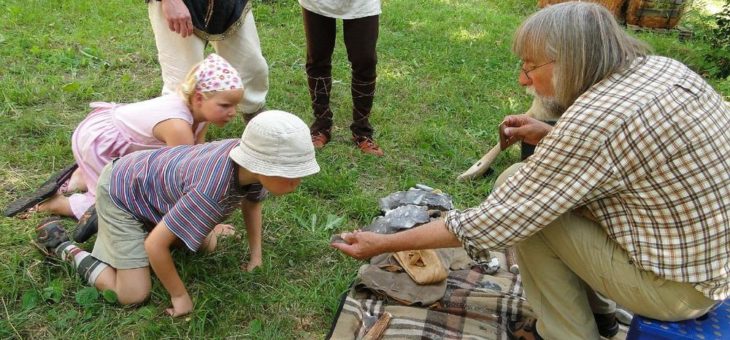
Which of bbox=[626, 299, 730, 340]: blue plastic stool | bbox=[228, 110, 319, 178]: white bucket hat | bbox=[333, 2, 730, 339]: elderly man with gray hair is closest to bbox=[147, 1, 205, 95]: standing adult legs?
bbox=[228, 110, 319, 178]: white bucket hat

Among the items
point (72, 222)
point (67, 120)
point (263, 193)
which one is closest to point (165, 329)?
point (263, 193)

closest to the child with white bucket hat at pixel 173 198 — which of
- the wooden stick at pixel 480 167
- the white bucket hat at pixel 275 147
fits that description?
the white bucket hat at pixel 275 147

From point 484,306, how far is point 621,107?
118 centimetres

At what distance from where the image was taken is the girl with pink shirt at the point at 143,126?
8.87 feet

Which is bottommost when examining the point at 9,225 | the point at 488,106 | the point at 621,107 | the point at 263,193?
the point at 488,106

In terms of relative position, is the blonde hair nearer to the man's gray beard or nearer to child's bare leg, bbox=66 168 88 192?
the man's gray beard

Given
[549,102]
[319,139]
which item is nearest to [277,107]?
[319,139]

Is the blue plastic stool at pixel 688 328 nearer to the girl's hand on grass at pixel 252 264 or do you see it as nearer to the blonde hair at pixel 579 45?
the blonde hair at pixel 579 45

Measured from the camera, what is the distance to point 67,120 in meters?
3.82

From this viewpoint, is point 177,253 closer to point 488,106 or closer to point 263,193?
point 263,193

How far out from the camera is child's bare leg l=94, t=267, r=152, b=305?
2.40 meters

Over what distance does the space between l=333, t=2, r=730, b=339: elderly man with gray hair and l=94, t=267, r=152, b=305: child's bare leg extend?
122cm

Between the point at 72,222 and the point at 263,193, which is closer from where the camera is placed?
the point at 263,193

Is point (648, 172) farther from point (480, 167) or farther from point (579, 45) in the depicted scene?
point (480, 167)
